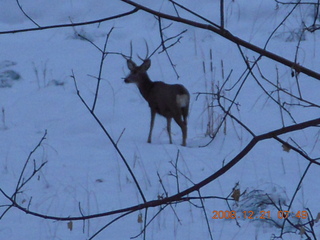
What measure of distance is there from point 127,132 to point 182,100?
2.47 ft

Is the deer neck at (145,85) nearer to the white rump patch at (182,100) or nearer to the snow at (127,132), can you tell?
the snow at (127,132)

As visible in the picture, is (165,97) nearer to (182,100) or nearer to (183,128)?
(182,100)

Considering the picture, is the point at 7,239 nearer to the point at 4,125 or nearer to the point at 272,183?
the point at 272,183

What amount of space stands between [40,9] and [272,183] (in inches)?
281

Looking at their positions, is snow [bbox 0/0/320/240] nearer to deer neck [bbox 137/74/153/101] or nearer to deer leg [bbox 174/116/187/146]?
deer leg [bbox 174/116/187/146]

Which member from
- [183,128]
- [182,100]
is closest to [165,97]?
[182,100]

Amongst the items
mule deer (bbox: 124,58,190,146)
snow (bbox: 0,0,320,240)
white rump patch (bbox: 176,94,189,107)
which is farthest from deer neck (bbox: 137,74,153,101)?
white rump patch (bbox: 176,94,189,107)

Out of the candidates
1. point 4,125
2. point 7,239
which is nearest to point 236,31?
point 4,125

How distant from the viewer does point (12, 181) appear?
216 inches

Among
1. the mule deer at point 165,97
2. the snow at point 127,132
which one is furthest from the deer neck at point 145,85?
the snow at point 127,132

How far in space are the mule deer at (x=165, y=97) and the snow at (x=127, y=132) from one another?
0.75 feet

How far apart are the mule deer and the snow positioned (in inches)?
9.1

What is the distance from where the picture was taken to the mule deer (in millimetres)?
6765

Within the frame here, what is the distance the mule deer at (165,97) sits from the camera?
677 cm
